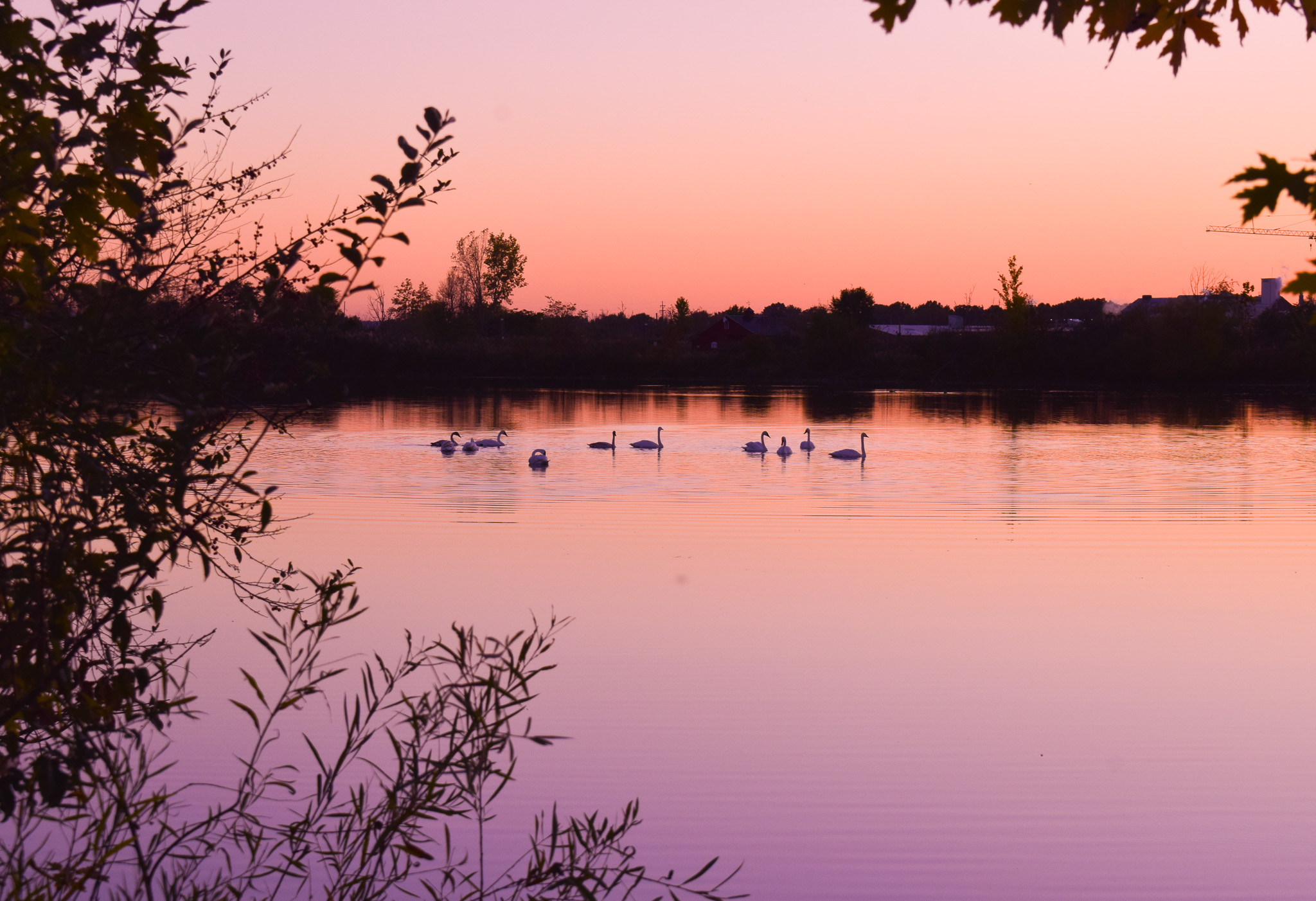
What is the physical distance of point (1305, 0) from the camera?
10.8 feet

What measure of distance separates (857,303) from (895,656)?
294 feet

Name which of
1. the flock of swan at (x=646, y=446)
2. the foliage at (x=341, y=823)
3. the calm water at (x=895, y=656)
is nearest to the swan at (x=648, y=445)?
the flock of swan at (x=646, y=446)

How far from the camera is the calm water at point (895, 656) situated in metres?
5.86

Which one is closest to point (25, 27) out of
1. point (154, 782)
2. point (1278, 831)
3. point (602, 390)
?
point (154, 782)

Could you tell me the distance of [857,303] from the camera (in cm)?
9681

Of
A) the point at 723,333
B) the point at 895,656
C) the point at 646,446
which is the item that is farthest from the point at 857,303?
the point at 895,656

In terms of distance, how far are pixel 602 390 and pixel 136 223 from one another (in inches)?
2106

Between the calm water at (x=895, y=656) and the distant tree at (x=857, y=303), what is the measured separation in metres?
72.7

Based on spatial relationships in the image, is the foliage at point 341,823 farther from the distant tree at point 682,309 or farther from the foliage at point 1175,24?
the distant tree at point 682,309

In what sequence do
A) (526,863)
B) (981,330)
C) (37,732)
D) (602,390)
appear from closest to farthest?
(37,732) → (526,863) → (602,390) → (981,330)

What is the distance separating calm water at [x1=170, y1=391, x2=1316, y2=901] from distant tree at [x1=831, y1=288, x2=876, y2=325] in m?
72.7

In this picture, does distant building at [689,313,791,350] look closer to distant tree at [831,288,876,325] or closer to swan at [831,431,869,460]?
distant tree at [831,288,876,325]

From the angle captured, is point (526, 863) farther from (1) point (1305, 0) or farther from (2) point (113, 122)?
(1) point (1305, 0)

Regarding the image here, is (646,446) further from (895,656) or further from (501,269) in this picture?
(501,269)
